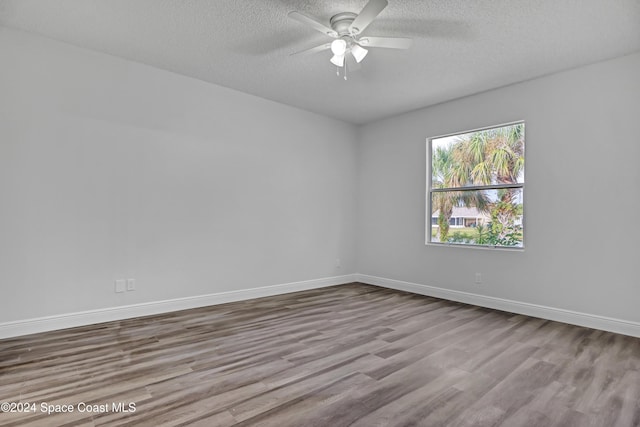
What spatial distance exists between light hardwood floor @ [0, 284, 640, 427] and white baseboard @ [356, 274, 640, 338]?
0.43 ft

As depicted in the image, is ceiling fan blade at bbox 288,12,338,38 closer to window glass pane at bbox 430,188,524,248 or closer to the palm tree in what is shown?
the palm tree

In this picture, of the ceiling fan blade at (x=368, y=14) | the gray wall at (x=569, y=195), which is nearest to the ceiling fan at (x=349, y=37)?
the ceiling fan blade at (x=368, y=14)

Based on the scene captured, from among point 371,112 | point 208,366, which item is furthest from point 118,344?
point 371,112

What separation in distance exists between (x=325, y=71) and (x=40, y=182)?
3.06m

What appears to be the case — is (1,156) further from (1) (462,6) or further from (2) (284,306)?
(1) (462,6)

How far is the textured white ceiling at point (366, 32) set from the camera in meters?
2.66

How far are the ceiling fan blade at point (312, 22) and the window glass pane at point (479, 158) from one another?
8.58 ft

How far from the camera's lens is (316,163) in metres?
5.41

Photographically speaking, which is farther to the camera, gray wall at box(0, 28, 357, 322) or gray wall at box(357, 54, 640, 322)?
gray wall at box(357, 54, 640, 322)

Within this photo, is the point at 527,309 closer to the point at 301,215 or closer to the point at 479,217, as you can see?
the point at 479,217

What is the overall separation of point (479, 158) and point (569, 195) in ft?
3.79

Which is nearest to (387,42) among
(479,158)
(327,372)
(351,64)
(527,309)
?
(351,64)

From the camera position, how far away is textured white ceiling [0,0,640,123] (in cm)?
266

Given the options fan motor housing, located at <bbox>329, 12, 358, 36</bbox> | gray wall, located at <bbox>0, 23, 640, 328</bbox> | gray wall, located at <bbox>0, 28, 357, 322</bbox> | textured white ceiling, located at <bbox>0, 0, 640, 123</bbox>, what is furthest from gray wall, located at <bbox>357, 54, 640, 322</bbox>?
fan motor housing, located at <bbox>329, 12, 358, 36</bbox>
